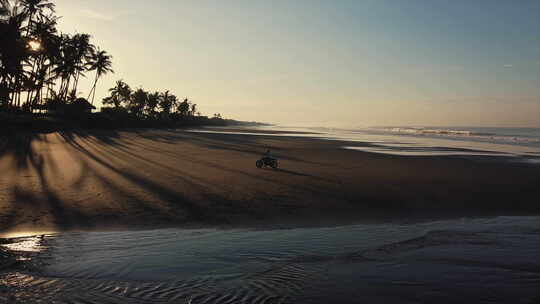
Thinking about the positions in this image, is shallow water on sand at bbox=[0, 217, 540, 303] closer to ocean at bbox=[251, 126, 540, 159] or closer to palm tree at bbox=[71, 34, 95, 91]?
ocean at bbox=[251, 126, 540, 159]

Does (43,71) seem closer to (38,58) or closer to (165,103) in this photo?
(38,58)

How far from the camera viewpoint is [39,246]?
666cm

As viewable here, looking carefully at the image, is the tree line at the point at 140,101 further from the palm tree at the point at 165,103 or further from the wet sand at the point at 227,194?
the wet sand at the point at 227,194

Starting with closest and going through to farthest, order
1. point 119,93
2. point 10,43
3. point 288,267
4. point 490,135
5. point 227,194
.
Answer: point 288,267
point 227,194
point 10,43
point 490,135
point 119,93

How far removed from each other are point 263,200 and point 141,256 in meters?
5.27

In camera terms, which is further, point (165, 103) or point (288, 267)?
point (165, 103)

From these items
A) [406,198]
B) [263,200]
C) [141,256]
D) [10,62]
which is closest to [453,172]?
[406,198]

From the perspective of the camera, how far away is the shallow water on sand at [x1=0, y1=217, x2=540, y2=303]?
4.94m

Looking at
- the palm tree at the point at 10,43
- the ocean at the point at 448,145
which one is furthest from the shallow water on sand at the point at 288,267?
the palm tree at the point at 10,43

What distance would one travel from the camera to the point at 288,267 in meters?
6.00

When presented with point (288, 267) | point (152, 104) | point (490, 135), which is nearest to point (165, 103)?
point (152, 104)

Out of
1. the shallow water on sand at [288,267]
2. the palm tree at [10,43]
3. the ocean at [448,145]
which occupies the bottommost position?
the shallow water on sand at [288,267]

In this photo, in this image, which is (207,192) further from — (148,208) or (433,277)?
(433,277)

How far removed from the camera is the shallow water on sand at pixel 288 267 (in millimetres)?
4941
